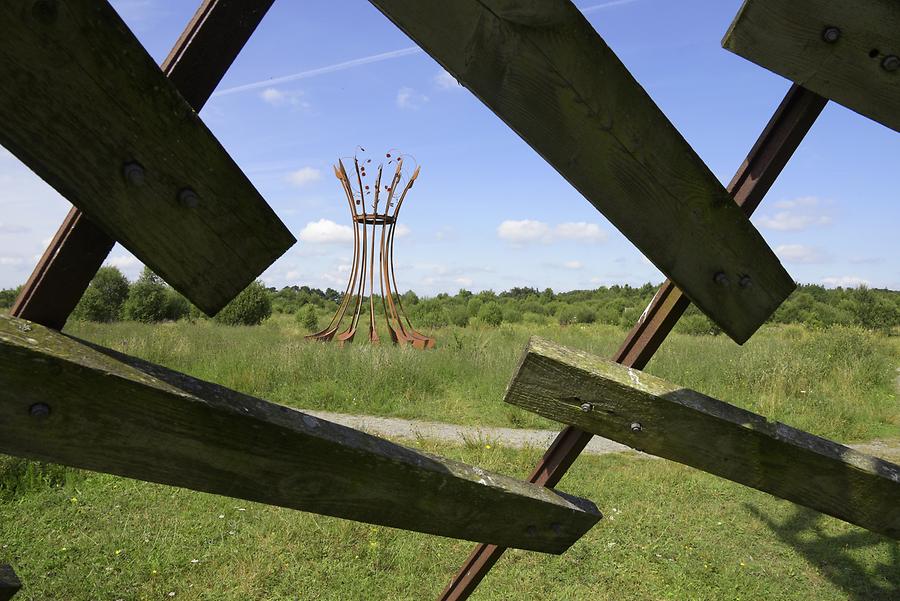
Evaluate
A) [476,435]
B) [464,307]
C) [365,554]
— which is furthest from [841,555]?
[464,307]

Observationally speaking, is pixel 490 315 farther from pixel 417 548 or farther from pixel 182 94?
pixel 182 94

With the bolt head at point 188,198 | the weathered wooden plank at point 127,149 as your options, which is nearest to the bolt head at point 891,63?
the weathered wooden plank at point 127,149

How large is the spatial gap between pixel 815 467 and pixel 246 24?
172cm

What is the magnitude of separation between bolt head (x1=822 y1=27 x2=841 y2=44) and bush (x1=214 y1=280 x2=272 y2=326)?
19.8 metres

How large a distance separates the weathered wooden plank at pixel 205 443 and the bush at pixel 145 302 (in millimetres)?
22947

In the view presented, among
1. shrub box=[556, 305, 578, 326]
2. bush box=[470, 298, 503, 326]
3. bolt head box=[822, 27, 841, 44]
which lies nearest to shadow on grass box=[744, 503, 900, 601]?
bolt head box=[822, 27, 841, 44]

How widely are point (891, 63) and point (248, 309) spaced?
20.5m

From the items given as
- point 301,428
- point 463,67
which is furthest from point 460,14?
point 301,428

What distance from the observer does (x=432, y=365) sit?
9.77m

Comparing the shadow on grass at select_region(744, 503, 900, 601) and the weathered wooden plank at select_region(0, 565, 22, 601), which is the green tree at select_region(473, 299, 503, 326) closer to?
the shadow on grass at select_region(744, 503, 900, 601)

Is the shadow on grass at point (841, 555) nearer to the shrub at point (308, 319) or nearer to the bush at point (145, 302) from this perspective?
the shrub at point (308, 319)

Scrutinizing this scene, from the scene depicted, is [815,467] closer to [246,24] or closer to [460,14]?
[460,14]

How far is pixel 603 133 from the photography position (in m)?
1.09

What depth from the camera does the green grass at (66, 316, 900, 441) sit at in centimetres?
827
